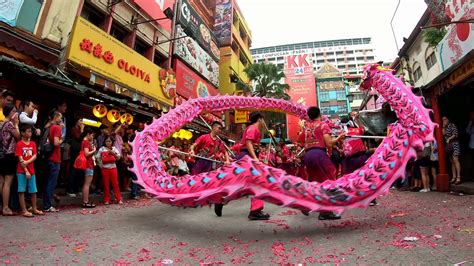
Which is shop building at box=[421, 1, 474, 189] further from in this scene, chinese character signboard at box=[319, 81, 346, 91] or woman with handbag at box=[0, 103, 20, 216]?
chinese character signboard at box=[319, 81, 346, 91]

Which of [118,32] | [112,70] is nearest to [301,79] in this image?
[118,32]

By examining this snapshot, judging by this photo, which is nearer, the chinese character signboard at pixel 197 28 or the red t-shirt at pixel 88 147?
the red t-shirt at pixel 88 147

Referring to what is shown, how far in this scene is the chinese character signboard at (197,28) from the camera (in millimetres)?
20125

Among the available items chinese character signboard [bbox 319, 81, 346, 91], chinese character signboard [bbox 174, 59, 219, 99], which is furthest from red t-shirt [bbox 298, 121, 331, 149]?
chinese character signboard [bbox 319, 81, 346, 91]

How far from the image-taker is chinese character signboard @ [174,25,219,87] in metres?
19.7

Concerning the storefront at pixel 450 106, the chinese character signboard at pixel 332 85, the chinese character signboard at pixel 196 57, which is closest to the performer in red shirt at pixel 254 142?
the storefront at pixel 450 106

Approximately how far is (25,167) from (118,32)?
11163mm

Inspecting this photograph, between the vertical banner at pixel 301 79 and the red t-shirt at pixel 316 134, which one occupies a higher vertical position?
the vertical banner at pixel 301 79

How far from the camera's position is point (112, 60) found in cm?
1216

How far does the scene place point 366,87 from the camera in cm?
629

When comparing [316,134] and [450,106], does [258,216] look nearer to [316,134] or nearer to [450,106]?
[316,134]

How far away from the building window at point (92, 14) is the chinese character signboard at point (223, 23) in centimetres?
1754

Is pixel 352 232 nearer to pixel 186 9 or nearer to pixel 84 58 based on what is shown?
pixel 84 58

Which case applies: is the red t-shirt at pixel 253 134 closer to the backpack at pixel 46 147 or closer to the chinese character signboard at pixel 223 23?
the backpack at pixel 46 147
